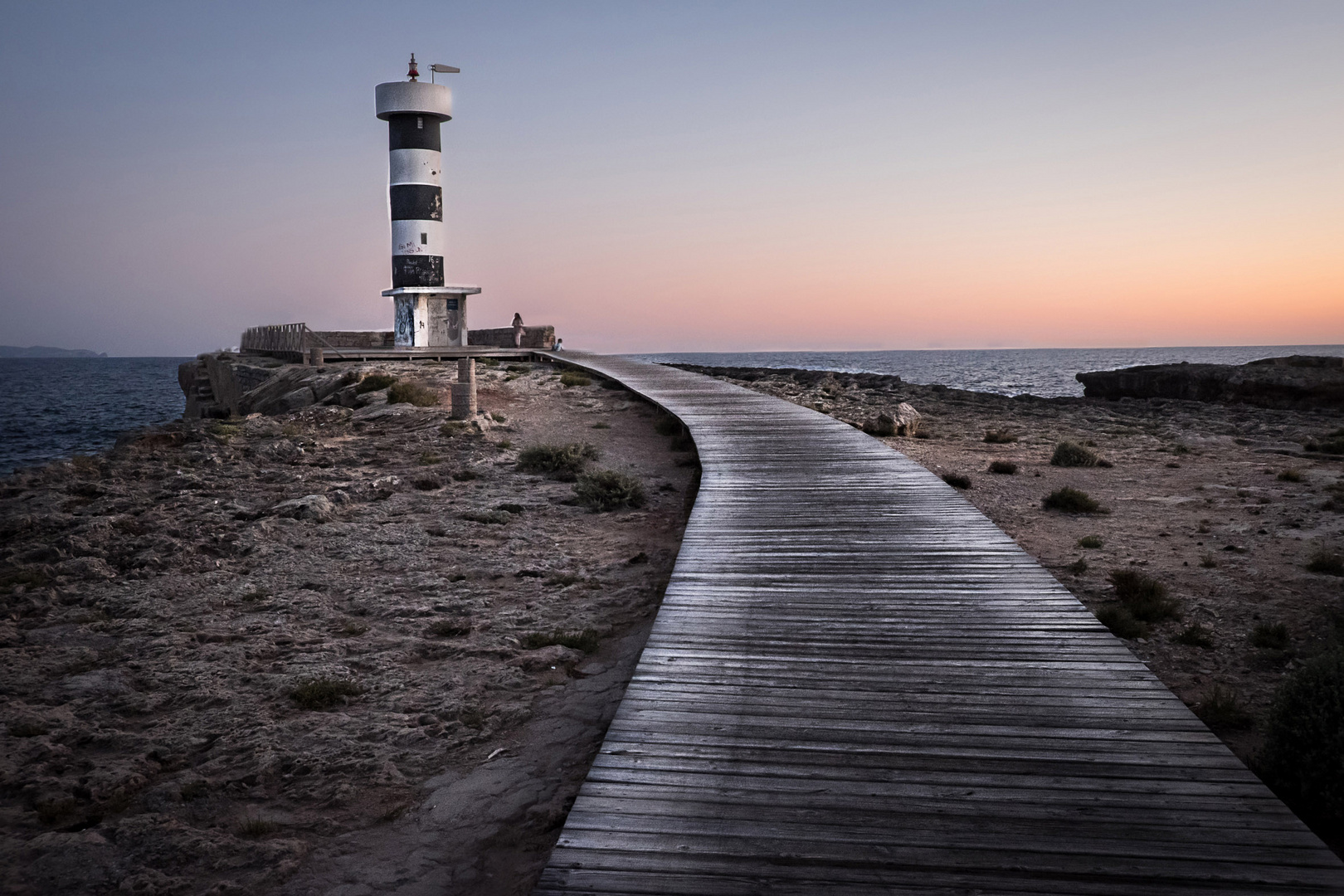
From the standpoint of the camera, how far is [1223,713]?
5.18 meters

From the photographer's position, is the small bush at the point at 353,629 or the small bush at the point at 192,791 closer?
the small bush at the point at 192,791

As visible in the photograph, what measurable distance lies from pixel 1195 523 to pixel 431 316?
3426 cm

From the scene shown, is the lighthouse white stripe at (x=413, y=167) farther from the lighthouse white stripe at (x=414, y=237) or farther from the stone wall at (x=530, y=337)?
the stone wall at (x=530, y=337)

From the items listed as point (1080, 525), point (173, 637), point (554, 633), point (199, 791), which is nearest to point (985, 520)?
point (1080, 525)

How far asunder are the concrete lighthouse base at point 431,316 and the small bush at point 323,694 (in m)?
34.5

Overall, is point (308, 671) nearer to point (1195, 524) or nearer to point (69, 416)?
point (1195, 524)

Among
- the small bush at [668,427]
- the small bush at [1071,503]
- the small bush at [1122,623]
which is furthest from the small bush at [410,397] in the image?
the small bush at [1122,623]

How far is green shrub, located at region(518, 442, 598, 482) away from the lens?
12867 mm

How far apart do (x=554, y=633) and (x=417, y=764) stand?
1996mm

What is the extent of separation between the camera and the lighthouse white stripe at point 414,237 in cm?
3759

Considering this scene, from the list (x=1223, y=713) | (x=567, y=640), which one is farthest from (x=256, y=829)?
(x=1223, y=713)

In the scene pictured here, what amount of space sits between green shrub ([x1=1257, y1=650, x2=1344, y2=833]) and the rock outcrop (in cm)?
3042

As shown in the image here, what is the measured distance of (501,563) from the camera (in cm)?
870

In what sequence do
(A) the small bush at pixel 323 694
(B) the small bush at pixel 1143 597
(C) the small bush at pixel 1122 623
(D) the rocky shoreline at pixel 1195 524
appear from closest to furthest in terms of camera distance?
(A) the small bush at pixel 323 694 → (D) the rocky shoreline at pixel 1195 524 → (C) the small bush at pixel 1122 623 → (B) the small bush at pixel 1143 597
